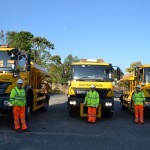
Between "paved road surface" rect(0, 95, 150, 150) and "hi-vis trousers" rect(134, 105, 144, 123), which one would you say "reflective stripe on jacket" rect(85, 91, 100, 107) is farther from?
"hi-vis trousers" rect(134, 105, 144, 123)

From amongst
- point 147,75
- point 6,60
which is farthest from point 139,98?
point 6,60

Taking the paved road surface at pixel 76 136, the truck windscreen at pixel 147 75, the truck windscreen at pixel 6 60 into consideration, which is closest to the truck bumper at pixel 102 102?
the paved road surface at pixel 76 136

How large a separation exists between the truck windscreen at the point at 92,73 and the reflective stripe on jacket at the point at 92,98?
51.1 inches

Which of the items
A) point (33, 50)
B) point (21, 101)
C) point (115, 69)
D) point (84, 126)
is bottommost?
point (84, 126)

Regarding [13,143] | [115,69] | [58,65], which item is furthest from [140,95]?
[58,65]

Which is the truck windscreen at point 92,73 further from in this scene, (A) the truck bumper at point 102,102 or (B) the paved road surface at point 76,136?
(B) the paved road surface at point 76,136

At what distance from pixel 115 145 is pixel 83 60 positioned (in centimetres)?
741

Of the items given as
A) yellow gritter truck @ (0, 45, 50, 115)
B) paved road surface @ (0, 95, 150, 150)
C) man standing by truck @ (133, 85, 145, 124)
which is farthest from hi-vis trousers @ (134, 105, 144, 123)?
yellow gritter truck @ (0, 45, 50, 115)

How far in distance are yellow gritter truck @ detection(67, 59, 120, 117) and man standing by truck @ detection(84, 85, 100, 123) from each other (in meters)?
0.64

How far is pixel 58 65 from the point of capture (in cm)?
5925

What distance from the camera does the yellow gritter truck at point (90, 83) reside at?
13.8 metres

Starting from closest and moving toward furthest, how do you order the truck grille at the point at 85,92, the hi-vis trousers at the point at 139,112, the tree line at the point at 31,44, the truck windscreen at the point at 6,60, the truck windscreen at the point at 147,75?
the truck windscreen at the point at 6,60 < the hi-vis trousers at the point at 139,112 < the truck grille at the point at 85,92 < the truck windscreen at the point at 147,75 < the tree line at the point at 31,44

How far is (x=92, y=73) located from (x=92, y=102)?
1.94 m

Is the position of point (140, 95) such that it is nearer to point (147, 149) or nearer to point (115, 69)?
point (115, 69)
